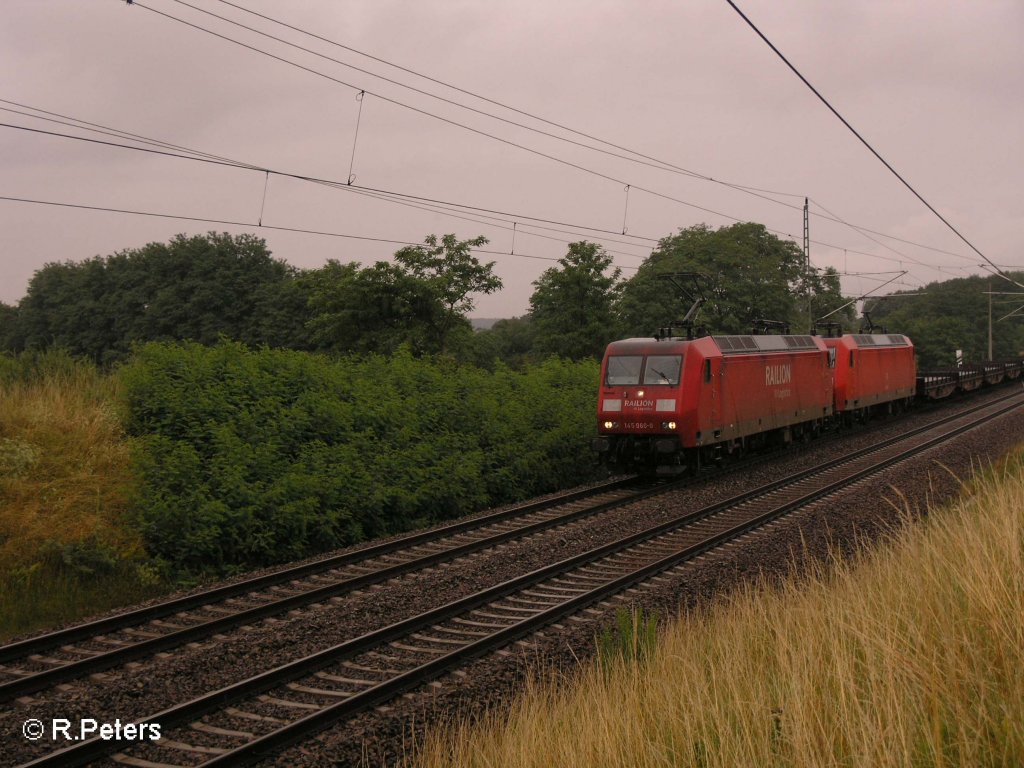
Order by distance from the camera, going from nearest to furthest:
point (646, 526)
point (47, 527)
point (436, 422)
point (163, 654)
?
1. point (163, 654)
2. point (47, 527)
3. point (646, 526)
4. point (436, 422)

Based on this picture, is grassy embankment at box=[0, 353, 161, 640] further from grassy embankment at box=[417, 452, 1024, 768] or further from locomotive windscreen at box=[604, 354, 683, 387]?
locomotive windscreen at box=[604, 354, 683, 387]

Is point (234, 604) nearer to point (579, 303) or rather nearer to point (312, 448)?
point (312, 448)

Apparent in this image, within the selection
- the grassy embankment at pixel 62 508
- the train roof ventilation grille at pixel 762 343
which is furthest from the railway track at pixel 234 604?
the train roof ventilation grille at pixel 762 343

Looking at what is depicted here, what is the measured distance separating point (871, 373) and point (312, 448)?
23.1 m

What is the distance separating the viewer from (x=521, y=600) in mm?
10648

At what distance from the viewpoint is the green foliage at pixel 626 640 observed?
25.9ft

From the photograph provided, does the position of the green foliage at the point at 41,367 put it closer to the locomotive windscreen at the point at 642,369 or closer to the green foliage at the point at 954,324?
the locomotive windscreen at the point at 642,369

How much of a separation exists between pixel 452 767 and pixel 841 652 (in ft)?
8.12

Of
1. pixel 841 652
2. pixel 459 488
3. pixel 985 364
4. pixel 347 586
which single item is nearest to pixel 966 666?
pixel 841 652

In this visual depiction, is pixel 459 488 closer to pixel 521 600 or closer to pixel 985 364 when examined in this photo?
pixel 521 600

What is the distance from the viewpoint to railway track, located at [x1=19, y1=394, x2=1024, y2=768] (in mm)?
6457

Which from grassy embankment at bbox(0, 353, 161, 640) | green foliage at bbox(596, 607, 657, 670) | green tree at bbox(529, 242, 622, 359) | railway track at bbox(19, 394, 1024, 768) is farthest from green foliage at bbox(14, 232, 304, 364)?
green foliage at bbox(596, 607, 657, 670)

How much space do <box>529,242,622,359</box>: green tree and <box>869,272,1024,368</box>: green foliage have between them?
42887mm

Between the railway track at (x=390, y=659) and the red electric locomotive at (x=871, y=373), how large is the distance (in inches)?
635
